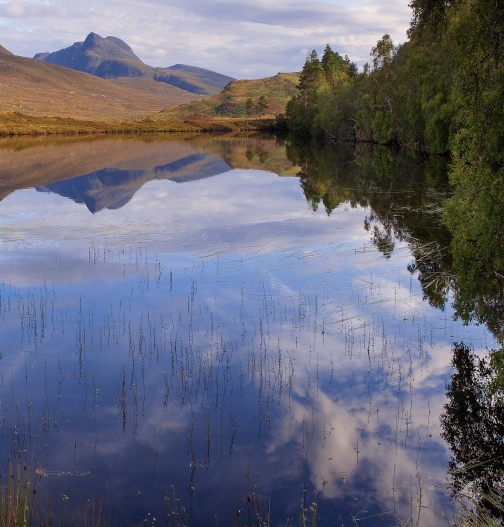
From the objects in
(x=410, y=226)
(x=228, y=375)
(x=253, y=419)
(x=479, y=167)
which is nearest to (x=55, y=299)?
(x=228, y=375)

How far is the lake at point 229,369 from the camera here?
10938mm

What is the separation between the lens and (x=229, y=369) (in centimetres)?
1587

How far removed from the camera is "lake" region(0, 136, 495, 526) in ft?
35.9

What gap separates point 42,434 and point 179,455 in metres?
2.71

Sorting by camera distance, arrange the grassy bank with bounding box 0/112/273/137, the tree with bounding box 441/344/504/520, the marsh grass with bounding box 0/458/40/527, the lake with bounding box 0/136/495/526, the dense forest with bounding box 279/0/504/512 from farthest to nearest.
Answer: the grassy bank with bounding box 0/112/273/137, the dense forest with bounding box 279/0/504/512, the tree with bounding box 441/344/504/520, the lake with bounding box 0/136/495/526, the marsh grass with bounding box 0/458/40/527

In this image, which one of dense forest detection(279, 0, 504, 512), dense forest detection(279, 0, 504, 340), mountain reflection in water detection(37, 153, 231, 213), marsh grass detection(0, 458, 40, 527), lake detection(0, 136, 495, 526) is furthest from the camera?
mountain reflection in water detection(37, 153, 231, 213)

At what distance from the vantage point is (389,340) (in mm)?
17750

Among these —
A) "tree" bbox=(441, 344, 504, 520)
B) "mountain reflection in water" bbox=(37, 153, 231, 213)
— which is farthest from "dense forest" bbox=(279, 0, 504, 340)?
"mountain reflection in water" bbox=(37, 153, 231, 213)

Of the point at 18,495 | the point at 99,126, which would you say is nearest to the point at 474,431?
the point at 18,495

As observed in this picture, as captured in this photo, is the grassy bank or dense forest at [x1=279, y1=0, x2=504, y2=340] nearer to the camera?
dense forest at [x1=279, y1=0, x2=504, y2=340]

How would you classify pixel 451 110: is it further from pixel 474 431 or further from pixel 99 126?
pixel 99 126

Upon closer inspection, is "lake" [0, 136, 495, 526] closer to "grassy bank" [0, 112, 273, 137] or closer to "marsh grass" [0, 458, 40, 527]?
"marsh grass" [0, 458, 40, 527]

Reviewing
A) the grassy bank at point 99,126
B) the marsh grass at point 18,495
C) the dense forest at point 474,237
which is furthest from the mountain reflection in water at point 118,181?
the grassy bank at point 99,126

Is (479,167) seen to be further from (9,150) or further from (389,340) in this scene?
(9,150)
